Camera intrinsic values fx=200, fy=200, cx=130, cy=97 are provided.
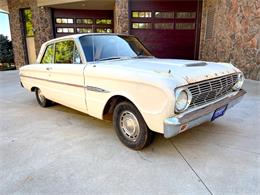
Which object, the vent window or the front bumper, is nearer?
the front bumper

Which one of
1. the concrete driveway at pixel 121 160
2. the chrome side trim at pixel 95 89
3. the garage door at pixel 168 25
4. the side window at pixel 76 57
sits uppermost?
the garage door at pixel 168 25

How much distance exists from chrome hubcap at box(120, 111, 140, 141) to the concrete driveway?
21cm

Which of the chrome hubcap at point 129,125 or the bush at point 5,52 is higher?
the bush at point 5,52

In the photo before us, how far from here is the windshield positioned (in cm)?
329

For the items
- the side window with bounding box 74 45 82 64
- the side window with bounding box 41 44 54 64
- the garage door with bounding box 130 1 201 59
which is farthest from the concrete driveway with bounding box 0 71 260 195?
the garage door with bounding box 130 1 201 59

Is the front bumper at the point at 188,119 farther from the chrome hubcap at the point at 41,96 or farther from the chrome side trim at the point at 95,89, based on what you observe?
the chrome hubcap at the point at 41,96

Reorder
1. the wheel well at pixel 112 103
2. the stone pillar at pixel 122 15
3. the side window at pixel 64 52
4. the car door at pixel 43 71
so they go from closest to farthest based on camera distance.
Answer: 1. the wheel well at pixel 112 103
2. the side window at pixel 64 52
3. the car door at pixel 43 71
4. the stone pillar at pixel 122 15

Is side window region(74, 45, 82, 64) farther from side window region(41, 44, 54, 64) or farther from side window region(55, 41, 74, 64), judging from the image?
side window region(41, 44, 54, 64)

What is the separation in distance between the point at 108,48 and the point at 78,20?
884cm

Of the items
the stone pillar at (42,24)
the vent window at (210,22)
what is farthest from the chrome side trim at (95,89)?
the stone pillar at (42,24)

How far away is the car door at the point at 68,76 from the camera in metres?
3.33

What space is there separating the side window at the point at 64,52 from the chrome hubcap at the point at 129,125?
1477 mm

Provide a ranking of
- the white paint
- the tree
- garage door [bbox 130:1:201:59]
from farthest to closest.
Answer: the tree
garage door [bbox 130:1:201:59]
the white paint

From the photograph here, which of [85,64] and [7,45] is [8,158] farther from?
[7,45]
